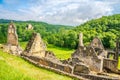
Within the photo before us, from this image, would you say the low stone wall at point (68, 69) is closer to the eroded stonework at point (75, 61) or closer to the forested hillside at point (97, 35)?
the eroded stonework at point (75, 61)

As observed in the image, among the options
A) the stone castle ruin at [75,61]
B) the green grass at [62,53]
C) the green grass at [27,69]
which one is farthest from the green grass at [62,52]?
the green grass at [27,69]

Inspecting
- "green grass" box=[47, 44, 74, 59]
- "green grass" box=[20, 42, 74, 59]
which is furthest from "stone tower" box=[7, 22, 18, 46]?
"green grass" box=[20, 42, 74, 59]

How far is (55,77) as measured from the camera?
24297 millimetres

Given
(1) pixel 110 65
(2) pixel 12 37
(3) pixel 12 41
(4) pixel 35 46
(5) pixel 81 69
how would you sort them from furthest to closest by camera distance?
(2) pixel 12 37
(3) pixel 12 41
(1) pixel 110 65
(4) pixel 35 46
(5) pixel 81 69

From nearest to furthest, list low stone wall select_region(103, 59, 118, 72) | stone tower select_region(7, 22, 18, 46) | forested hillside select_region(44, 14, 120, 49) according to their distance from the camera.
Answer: low stone wall select_region(103, 59, 118, 72)
stone tower select_region(7, 22, 18, 46)
forested hillside select_region(44, 14, 120, 49)

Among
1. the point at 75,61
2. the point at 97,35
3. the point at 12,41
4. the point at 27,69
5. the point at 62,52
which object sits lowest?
the point at 62,52

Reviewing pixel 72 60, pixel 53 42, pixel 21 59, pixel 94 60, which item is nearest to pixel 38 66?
pixel 21 59

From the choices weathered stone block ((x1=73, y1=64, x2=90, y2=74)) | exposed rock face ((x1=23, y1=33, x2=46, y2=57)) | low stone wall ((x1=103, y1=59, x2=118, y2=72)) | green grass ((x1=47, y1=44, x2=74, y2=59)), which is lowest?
green grass ((x1=47, y1=44, x2=74, y2=59))

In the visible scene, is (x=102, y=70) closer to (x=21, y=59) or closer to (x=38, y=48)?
(x=38, y=48)

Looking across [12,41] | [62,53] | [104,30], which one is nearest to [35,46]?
[12,41]

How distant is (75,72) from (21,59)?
6.03 meters

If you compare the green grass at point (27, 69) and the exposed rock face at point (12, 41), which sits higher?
the exposed rock face at point (12, 41)

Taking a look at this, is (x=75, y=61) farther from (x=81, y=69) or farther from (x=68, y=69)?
(x=68, y=69)

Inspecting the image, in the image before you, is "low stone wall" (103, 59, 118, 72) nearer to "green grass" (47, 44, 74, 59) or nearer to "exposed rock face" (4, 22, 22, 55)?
"exposed rock face" (4, 22, 22, 55)
